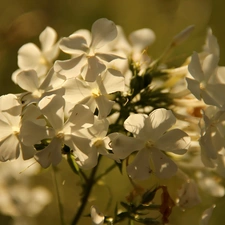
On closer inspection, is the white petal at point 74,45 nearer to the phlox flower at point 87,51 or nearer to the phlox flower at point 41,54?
the phlox flower at point 87,51

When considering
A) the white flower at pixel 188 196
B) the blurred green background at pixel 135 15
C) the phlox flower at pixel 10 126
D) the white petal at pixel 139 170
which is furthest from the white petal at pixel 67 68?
the blurred green background at pixel 135 15

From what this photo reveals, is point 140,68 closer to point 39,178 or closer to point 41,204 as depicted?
point 41,204

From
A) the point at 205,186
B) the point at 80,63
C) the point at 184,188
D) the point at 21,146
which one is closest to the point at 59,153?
the point at 21,146

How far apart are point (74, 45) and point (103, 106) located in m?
0.16

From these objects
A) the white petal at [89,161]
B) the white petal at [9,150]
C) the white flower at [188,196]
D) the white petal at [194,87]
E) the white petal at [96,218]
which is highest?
the white petal at [194,87]

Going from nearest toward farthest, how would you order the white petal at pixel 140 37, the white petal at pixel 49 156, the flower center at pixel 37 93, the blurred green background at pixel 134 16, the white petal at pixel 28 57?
the white petal at pixel 49 156 → the flower center at pixel 37 93 → the white petal at pixel 28 57 → the white petal at pixel 140 37 → the blurred green background at pixel 134 16

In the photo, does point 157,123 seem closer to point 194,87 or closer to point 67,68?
point 194,87

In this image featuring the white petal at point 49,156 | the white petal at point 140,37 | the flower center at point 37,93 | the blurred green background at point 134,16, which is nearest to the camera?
the white petal at point 49,156

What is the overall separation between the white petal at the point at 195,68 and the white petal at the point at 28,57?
17.0 inches

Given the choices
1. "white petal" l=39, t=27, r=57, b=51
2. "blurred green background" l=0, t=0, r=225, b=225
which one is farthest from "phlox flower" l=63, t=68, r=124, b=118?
"blurred green background" l=0, t=0, r=225, b=225

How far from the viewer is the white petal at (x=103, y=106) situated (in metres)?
1.03

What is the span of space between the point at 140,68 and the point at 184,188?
0.31 meters

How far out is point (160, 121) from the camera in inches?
41.0

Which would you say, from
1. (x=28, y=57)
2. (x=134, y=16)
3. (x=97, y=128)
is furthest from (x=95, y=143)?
(x=134, y=16)
